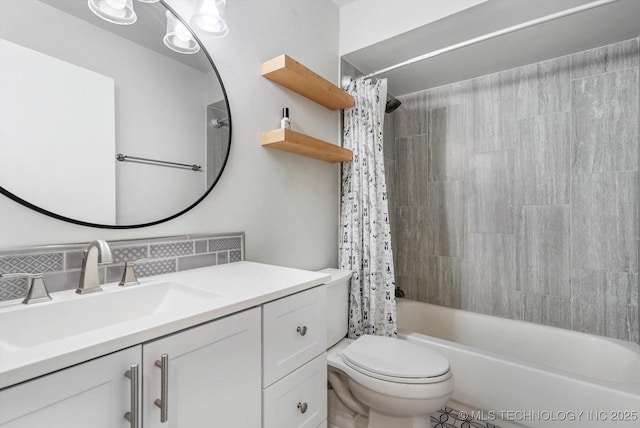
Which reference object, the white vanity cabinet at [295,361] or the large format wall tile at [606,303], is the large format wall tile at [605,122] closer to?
the large format wall tile at [606,303]

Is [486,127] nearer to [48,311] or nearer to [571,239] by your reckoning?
[571,239]

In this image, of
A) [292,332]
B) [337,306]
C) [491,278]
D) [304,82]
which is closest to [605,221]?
[491,278]

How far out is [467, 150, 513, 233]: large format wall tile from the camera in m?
2.29

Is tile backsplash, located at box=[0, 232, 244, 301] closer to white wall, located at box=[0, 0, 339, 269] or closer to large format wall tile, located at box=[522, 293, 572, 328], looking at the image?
white wall, located at box=[0, 0, 339, 269]

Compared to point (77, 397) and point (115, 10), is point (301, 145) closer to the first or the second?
point (115, 10)

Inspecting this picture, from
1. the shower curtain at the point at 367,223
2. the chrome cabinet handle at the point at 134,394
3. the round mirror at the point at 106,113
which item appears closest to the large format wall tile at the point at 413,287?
the shower curtain at the point at 367,223

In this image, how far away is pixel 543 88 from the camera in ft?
7.16

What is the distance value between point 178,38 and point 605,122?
8.27ft

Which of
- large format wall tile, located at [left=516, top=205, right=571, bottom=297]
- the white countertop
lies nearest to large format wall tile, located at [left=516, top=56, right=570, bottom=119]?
large format wall tile, located at [left=516, top=205, right=571, bottom=297]

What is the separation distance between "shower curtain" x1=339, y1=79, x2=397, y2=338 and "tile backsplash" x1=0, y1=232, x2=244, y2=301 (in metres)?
0.82

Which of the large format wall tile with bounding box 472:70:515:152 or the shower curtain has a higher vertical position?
the large format wall tile with bounding box 472:70:515:152

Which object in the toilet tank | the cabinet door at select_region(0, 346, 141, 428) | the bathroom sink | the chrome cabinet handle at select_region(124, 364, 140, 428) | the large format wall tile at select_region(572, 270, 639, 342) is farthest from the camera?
the large format wall tile at select_region(572, 270, 639, 342)

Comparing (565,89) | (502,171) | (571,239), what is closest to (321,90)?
(502,171)

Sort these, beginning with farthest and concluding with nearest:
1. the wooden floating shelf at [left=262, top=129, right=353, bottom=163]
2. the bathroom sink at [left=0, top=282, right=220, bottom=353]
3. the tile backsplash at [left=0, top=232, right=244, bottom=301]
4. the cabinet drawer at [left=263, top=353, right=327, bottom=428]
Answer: the wooden floating shelf at [left=262, top=129, right=353, bottom=163] < the cabinet drawer at [left=263, top=353, right=327, bottom=428] < the tile backsplash at [left=0, top=232, right=244, bottom=301] < the bathroom sink at [left=0, top=282, right=220, bottom=353]
